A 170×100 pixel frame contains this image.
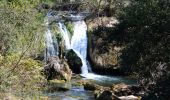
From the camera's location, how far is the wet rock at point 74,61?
1458 inches

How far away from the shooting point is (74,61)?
37.4m

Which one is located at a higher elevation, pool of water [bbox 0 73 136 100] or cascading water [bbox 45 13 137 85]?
cascading water [bbox 45 13 137 85]

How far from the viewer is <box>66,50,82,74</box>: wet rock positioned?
37031mm

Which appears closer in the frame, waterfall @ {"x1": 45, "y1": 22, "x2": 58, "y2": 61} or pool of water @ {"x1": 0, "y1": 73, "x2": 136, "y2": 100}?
pool of water @ {"x1": 0, "y1": 73, "x2": 136, "y2": 100}

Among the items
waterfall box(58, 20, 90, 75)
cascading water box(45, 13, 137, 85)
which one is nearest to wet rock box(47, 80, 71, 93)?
cascading water box(45, 13, 137, 85)

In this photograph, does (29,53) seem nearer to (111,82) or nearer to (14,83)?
(14,83)

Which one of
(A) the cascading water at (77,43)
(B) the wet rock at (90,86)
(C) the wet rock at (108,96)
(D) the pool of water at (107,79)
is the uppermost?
(A) the cascading water at (77,43)

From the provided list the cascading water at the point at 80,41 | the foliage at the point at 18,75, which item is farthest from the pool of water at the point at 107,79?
the foliage at the point at 18,75

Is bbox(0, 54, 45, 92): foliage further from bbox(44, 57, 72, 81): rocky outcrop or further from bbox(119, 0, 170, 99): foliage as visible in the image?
bbox(44, 57, 72, 81): rocky outcrop

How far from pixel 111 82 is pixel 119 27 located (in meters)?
12.8

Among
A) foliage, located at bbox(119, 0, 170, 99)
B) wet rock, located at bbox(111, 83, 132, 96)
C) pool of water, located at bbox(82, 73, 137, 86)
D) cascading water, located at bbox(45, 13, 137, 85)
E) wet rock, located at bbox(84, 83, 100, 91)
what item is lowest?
pool of water, located at bbox(82, 73, 137, 86)

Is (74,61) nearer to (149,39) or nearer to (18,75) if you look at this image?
(18,75)

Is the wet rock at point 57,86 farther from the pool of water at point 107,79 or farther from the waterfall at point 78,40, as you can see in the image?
the waterfall at point 78,40

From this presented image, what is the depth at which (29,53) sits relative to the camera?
61.8ft
